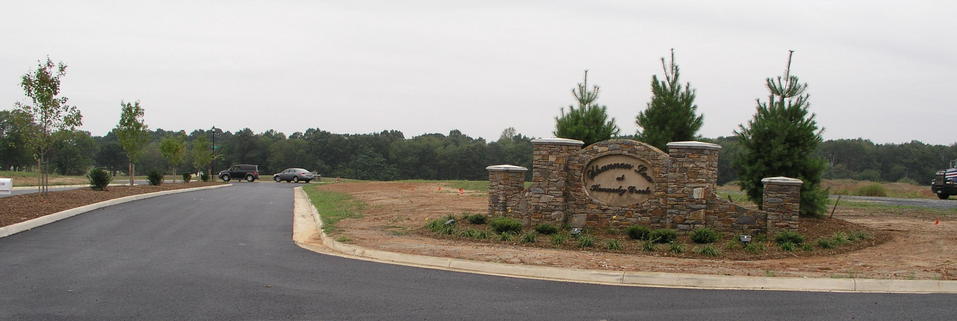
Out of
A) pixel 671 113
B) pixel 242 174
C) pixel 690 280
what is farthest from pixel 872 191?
pixel 242 174

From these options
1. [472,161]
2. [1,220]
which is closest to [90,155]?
[472,161]

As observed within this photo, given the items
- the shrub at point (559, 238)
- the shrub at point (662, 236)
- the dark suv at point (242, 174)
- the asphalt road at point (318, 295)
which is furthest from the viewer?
the dark suv at point (242, 174)

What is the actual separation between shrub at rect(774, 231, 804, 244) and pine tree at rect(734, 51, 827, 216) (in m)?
3.20

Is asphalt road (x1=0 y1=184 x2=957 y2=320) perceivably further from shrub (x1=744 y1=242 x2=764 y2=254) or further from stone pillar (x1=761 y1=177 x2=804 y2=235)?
stone pillar (x1=761 y1=177 x2=804 y2=235)

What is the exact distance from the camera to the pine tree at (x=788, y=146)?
1552 cm

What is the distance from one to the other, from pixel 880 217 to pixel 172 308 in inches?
714

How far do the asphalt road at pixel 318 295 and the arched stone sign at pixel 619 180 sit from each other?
5.37m

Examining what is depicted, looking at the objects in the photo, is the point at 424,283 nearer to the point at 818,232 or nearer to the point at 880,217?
the point at 818,232

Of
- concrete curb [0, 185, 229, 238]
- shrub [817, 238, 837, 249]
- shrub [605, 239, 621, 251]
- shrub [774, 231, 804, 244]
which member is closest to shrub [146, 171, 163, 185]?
concrete curb [0, 185, 229, 238]

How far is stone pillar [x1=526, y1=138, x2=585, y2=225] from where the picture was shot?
14547 mm

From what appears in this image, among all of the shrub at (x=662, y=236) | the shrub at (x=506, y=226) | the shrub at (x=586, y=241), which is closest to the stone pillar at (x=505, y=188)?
the shrub at (x=506, y=226)

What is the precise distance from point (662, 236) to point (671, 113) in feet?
18.1

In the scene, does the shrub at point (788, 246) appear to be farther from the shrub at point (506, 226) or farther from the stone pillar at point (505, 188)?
the stone pillar at point (505, 188)

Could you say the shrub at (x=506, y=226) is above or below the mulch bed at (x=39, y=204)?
above
